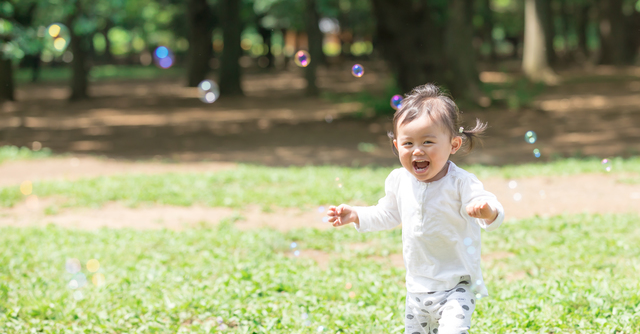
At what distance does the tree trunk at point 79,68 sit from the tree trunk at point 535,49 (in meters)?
17.7

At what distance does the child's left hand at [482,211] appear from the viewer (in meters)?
2.68

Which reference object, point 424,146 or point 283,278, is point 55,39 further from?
point 424,146

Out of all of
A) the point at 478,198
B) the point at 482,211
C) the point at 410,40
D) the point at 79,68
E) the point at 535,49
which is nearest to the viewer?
the point at 482,211

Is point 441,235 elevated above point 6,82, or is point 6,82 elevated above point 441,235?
point 6,82

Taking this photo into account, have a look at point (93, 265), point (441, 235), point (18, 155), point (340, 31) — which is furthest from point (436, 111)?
point (340, 31)

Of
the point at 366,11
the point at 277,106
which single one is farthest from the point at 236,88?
the point at 366,11

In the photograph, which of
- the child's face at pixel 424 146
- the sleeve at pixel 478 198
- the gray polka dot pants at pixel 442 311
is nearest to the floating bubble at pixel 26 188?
the gray polka dot pants at pixel 442 311

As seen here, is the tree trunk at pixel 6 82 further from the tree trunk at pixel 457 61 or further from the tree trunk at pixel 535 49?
the tree trunk at pixel 535 49

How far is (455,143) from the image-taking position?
9.76 feet

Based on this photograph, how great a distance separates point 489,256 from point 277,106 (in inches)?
691

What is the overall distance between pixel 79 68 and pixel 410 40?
560 inches

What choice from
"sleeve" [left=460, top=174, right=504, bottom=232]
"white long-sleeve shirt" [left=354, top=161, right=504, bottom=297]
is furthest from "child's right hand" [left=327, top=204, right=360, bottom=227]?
"sleeve" [left=460, top=174, right=504, bottom=232]

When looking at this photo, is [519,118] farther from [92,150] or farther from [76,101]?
[76,101]

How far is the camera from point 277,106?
2291cm
